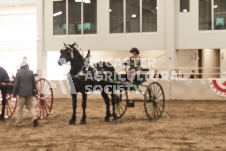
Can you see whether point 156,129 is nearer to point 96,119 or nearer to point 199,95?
point 96,119

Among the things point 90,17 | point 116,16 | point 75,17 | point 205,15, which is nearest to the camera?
point 205,15

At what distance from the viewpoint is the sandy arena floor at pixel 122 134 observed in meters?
8.82

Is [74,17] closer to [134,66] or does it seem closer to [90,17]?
[90,17]

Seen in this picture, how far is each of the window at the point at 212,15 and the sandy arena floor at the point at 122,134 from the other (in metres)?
11.6

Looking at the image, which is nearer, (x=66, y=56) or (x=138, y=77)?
(x=66, y=56)

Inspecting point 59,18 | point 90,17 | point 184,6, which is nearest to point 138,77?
point 184,6

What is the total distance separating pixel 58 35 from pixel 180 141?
19.3 m

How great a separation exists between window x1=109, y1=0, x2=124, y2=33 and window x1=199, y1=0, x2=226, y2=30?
4.81 metres

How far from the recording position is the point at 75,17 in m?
27.0

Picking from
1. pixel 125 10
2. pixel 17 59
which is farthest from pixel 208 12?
pixel 17 59

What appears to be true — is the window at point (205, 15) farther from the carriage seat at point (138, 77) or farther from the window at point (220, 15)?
the carriage seat at point (138, 77)

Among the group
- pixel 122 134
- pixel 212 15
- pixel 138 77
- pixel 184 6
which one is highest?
pixel 184 6

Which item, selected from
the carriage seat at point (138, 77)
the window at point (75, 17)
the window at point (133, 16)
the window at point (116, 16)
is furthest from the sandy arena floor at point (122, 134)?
the window at point (75, 17)

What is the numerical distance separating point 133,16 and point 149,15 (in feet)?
3.26
